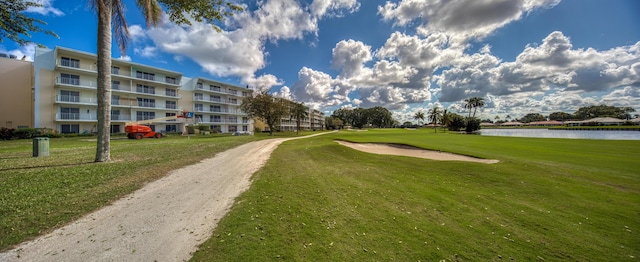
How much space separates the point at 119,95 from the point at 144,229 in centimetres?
5379

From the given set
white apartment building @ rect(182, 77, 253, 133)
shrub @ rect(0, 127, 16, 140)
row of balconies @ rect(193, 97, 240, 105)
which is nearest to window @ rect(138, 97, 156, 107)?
white apartment building @ rect(182, 77, 253, 133)

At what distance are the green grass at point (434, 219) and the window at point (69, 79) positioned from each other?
166ft

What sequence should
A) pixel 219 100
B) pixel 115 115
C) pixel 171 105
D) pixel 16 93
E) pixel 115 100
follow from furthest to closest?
pixel 219 100 < pixel 171 105 < pixel 115 100 < pixel 115 115 < pixel 16 93

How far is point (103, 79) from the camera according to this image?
35.9ft

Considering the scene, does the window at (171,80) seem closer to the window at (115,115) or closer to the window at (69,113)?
the window at (115,115)

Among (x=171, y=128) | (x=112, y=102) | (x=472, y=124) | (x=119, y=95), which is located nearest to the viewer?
(x=112, y=102)

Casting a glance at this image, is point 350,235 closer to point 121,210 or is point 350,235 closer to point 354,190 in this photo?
point 354,190

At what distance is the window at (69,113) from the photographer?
34.6m

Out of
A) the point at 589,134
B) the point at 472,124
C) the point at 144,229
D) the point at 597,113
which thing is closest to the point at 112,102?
the point at 144,229

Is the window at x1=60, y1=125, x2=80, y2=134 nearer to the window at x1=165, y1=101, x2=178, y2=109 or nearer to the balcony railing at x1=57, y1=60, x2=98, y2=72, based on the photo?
the balcony railing at x1=57, y1=60, x2=98, y2=72

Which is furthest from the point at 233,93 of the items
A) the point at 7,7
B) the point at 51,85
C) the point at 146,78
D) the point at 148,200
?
the point at 148,200

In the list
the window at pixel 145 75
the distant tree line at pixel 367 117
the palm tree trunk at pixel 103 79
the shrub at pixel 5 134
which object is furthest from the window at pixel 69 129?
the distant tree line at pixel 367 117

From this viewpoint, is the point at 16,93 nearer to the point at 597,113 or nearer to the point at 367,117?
the point at 367,117

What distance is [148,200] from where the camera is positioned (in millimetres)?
5938
